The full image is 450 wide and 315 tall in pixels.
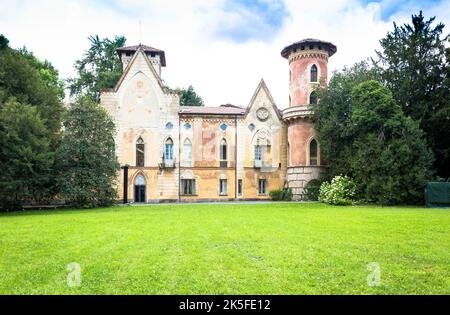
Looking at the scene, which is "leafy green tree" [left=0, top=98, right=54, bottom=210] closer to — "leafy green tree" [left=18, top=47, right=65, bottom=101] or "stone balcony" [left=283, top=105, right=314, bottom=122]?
"leafy green tree" [left=18, top=47, right=65, bottom=101]

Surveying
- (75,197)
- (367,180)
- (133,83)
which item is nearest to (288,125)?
(367,180)

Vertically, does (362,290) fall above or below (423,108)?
below

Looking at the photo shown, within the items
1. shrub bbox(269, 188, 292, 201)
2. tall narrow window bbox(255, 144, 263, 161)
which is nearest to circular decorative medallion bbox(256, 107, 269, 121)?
tall narrow window bbox(255, 144, 263, 161)

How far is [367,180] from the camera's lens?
32562mm

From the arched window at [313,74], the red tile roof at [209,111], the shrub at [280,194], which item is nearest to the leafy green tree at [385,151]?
the arched window at [313,74]

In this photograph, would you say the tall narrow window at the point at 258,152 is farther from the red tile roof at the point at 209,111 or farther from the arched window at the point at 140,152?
the arched window at the point at 140,152

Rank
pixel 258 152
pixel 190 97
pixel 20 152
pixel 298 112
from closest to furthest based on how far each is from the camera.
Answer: pixel 20 152, pixel 298 112, pixel 258 152, pixel 190 97

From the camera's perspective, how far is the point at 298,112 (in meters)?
40.2

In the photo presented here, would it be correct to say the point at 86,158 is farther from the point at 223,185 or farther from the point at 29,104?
the point at 223,185

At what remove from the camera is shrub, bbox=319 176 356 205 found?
32.5 meters

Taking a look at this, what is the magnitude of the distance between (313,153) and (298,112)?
4942mm

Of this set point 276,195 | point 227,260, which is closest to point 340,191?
point 276,195
